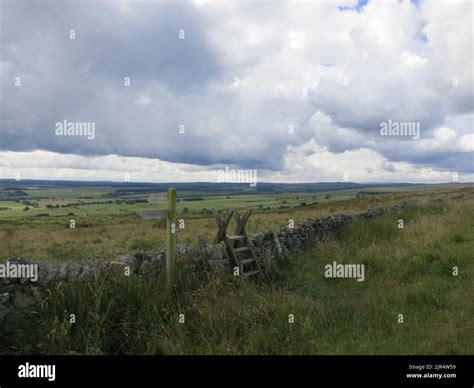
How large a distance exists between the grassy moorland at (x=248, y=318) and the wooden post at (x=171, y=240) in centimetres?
21

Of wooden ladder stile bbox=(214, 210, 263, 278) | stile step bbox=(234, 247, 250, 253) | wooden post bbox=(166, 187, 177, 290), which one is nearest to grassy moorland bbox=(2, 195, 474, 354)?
wooden post bbox=(166, 187, 177, 290)

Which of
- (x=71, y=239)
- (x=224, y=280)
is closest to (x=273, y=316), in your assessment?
(x=224, y=280)

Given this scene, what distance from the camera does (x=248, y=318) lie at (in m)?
5.46

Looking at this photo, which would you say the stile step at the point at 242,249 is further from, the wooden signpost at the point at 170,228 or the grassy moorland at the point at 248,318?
the wooden signpost at the point at 170,228

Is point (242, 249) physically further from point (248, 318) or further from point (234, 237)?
point (248, 318)

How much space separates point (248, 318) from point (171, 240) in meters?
1.96

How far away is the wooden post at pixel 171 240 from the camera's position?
6539 mm

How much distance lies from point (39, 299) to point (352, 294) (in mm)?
5208

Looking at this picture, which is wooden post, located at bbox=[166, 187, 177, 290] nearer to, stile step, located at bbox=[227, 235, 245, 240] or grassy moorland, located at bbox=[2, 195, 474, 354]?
grassy moorland, located at bbox=[2, 195, 474, 354]

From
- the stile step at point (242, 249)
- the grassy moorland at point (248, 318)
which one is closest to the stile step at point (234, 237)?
the stile step at point (242, 249)

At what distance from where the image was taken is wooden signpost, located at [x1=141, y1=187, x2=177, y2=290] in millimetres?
6566

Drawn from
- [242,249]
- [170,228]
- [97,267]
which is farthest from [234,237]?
[97,267]
